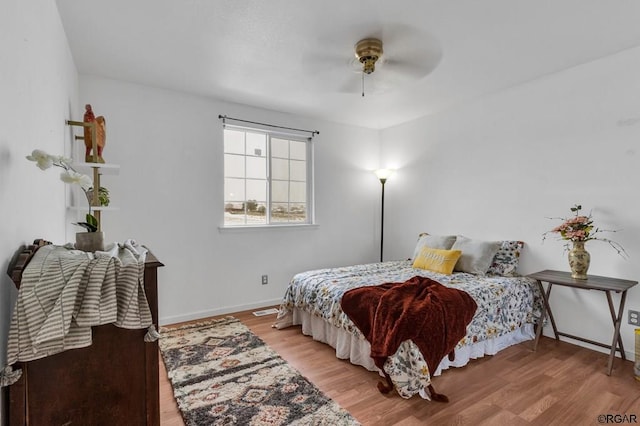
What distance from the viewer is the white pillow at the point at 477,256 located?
3.23m

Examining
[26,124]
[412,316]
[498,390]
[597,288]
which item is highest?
[26,124]

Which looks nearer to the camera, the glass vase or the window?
the glass vase

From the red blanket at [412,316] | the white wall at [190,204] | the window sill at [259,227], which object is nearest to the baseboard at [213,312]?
the white wall at [190,204]

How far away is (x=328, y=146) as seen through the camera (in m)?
4.47

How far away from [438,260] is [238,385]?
2.24 meters

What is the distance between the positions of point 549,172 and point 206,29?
126 inches

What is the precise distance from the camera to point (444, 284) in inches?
112

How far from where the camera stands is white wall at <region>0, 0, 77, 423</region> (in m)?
1.10

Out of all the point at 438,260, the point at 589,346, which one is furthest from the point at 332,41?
the point at 589,346

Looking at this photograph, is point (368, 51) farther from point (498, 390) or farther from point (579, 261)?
point (498, 390)

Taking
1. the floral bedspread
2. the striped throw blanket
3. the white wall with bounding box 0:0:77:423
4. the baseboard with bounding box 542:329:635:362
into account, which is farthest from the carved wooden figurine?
the baseboard with bounding box 542:329:635:362

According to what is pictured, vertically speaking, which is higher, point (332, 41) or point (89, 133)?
point (332, 41)

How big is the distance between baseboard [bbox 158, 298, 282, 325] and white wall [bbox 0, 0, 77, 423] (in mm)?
1559

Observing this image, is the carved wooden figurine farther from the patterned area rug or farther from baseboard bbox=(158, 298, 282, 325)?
baseboard bbox=(158, 298, 282, 325)
